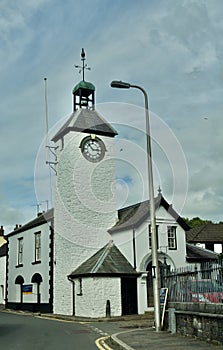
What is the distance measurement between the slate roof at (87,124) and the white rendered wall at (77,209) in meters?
0.48

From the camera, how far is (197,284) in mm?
15133

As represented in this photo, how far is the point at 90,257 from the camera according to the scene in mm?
32281

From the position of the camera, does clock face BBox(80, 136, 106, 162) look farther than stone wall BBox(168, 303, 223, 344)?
Yes

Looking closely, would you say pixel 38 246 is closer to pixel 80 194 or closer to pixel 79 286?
pixel 80 194

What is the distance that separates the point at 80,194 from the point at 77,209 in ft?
3.58

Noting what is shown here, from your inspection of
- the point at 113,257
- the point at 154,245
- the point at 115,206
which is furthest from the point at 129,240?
the point at 154,245

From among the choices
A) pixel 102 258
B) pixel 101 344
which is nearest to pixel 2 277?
pixel 102 258

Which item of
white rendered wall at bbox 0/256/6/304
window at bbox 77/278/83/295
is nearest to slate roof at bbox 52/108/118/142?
window at bbox 77/278/83/295

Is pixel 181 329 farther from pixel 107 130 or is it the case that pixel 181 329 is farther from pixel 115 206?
pixel 107 130

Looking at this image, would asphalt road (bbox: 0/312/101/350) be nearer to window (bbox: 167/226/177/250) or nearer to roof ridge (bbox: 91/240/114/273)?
roof ridge (bbox: 91/240/114/273)

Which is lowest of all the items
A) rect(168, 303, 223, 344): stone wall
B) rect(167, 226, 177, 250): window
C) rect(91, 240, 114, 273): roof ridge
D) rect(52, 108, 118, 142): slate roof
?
rect(168, 303, 223, 344): stone wall

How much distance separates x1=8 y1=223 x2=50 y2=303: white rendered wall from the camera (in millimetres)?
35438

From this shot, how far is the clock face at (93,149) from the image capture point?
34.3 m

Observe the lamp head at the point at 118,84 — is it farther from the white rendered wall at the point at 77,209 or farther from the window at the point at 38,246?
the window at the point at 38,246
